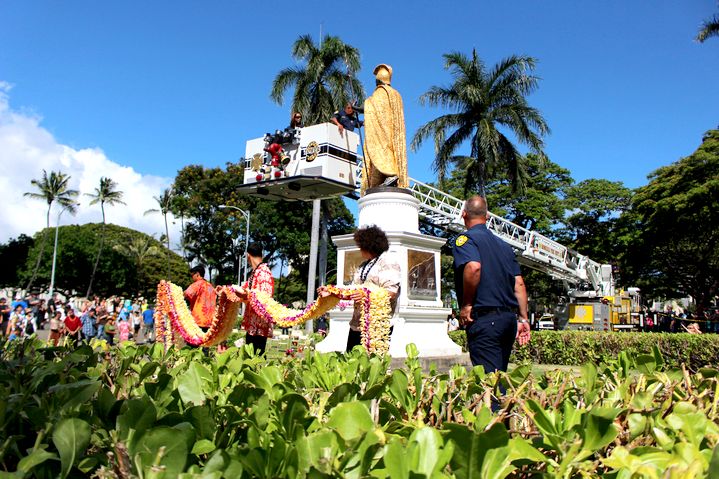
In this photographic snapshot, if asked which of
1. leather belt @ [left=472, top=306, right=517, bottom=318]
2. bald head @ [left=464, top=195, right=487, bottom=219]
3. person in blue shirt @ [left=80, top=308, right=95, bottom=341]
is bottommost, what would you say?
person in blue shirt @ [left=80, top=308, right=95, bottom=341]

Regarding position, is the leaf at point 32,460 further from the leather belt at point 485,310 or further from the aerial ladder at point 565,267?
the aerial ladder at point 565,267

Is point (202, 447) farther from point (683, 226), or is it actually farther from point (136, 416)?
→ point (683, 226)

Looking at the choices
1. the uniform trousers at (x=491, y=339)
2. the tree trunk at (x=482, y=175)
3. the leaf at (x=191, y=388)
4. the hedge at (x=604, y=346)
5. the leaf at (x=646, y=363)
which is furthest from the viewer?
the tree trunk at (x=482, y=175)

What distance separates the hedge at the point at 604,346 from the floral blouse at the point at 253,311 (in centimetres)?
752

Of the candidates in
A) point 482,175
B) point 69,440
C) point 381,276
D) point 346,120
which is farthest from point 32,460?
point 482,175

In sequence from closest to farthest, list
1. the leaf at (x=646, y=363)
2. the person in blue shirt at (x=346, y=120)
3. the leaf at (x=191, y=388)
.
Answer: the leaf at (x=191, y=388), the leaf at (x=646, y=363), the person in blue shirt at (x=346, y=120)

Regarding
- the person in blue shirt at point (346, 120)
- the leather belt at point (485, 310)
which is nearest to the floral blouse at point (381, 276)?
the leather belt at point (485, 310)

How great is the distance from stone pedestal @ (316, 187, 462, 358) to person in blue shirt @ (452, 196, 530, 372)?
258 inches

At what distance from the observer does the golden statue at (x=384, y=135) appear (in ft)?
40.1

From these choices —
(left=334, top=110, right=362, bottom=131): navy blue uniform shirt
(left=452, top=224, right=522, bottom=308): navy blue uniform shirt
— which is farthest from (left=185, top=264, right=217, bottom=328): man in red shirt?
(left=334, top=110, right=362, bottom=131): navy blue uniform shirt

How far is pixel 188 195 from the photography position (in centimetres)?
4500

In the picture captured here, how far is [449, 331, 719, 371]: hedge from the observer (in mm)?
11680

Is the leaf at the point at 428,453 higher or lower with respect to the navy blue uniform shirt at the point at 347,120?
lower

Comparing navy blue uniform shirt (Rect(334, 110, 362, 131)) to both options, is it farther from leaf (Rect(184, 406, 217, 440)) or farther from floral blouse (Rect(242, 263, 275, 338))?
leaf (Rect(184, 406, 217, 440))
